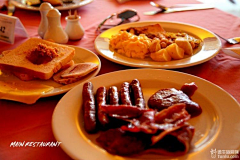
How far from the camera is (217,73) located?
6.25 feet

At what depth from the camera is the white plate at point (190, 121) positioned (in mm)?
1084

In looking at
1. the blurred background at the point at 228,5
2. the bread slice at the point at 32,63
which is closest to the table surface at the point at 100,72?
the bread slice at the point at 32,63

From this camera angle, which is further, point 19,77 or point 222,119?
point 19,77

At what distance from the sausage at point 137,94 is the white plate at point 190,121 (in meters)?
0.12

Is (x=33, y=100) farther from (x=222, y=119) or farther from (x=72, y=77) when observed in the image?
(x=222, y=119)

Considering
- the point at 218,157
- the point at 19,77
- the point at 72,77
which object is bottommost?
the point at 19,77

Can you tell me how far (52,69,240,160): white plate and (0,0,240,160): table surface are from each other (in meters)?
0.13

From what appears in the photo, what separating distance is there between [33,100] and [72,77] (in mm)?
315

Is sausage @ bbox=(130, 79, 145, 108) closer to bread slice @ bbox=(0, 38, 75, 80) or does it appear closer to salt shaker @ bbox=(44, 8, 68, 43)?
bread slice @ bbox=(0, 38, 75, 80)

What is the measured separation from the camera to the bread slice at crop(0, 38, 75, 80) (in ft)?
5.91

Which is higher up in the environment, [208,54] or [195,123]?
[208,54]

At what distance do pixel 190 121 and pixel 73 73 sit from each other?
0.89 metres

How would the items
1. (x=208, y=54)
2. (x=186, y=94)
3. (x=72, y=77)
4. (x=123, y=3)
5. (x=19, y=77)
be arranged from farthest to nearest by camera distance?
1. (x=123, y=3)
2. (x=208, y=54)
3. (x=19, y=77)
4. (x=72, y=77)
5. (x=186, y=94)

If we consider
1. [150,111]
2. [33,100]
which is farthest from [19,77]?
[150,111]
